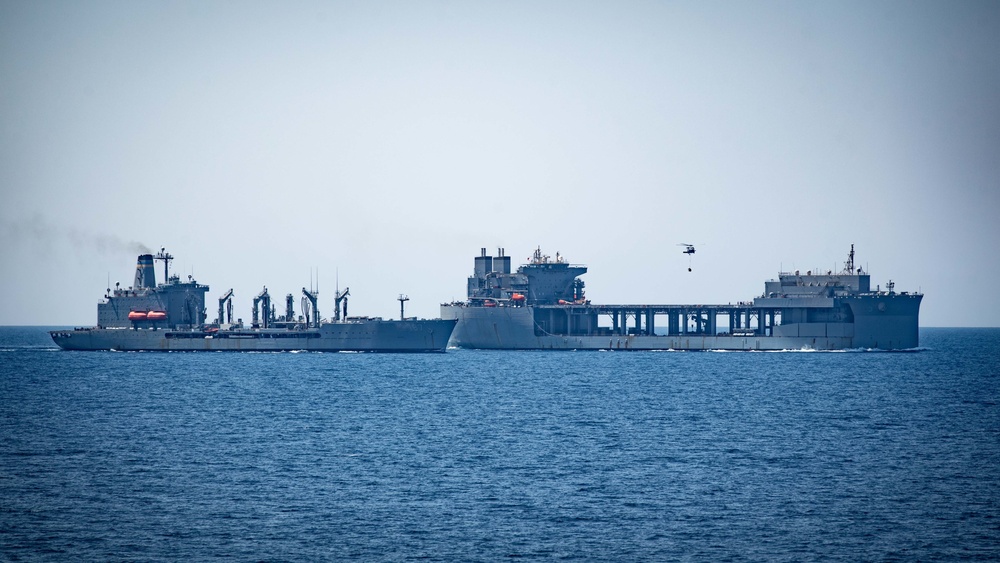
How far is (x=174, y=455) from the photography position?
1769 inches

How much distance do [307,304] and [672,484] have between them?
8273 centimetres

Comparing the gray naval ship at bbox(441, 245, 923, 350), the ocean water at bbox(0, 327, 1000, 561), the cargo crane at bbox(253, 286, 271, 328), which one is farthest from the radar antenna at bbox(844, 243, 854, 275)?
the cargo crane at bbox(253, 286, 271, 328)

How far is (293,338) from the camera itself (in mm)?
117312

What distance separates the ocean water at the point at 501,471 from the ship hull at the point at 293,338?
33.1 meters

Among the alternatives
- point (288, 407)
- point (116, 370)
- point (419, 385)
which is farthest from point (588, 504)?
point (116, 370)

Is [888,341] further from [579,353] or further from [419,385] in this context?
[419,385]

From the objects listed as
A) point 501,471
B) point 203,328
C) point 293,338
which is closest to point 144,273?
point 203,328

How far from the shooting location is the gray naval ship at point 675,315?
355ft

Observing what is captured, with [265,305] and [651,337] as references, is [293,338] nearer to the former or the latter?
[265,305]

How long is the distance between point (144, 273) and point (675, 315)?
184 feet

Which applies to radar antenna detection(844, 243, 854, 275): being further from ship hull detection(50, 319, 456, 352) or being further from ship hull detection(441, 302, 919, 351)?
ship hull detection(50, 319, 456, 352)

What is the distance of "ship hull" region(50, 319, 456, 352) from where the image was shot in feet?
373

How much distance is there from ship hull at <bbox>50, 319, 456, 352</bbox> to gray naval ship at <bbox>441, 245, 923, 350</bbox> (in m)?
7.71

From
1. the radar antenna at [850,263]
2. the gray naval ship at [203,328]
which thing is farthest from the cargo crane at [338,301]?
the radar antenna at [850,263]
